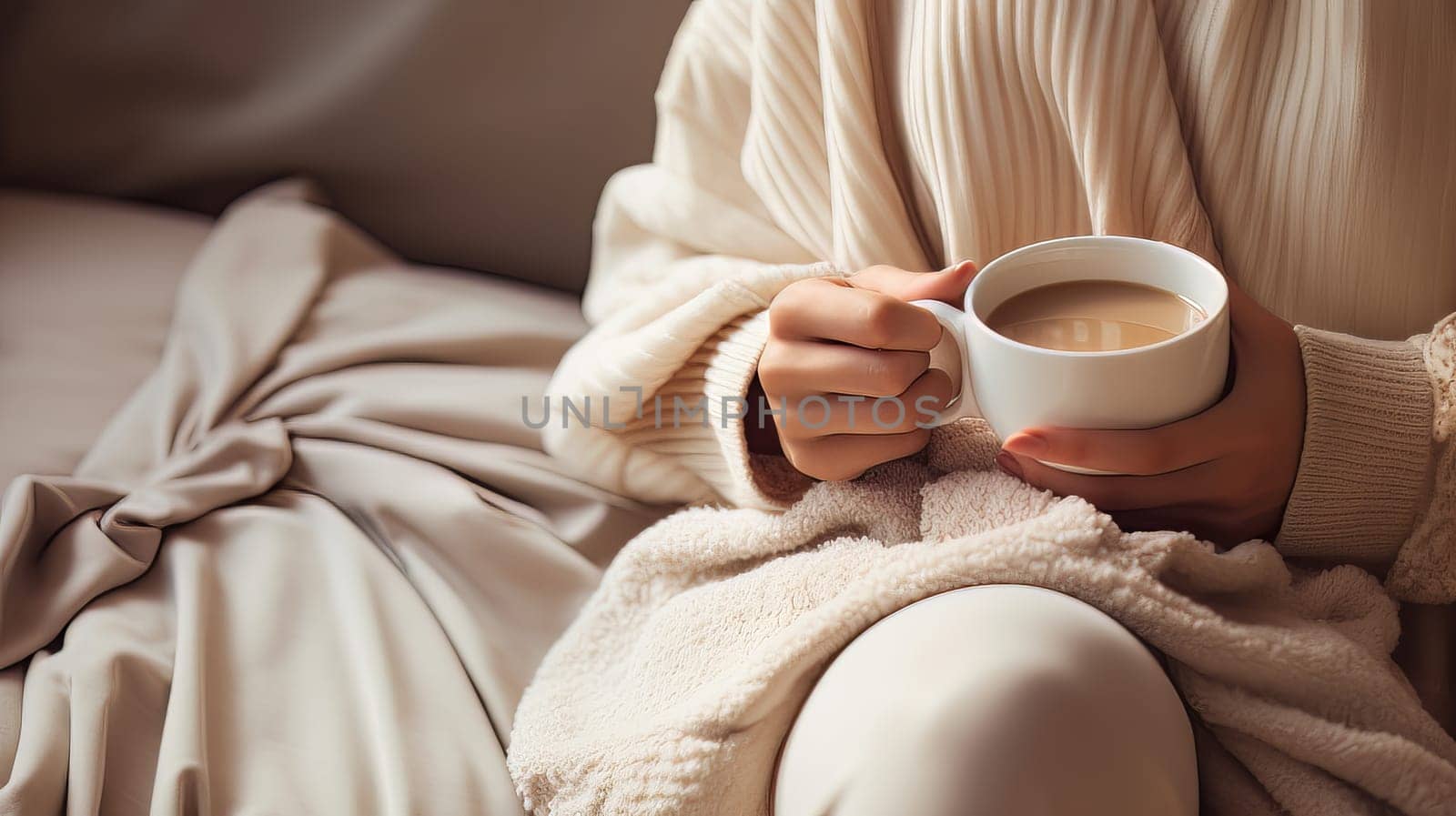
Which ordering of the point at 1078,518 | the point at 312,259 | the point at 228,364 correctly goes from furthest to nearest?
the point at 312,259
the point at 228,364
the point at 1078,518

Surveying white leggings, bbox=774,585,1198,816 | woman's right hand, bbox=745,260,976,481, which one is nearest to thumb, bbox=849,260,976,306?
woman's right hand, bbox=745,260,976,481

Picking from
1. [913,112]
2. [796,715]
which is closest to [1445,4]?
[913,112]

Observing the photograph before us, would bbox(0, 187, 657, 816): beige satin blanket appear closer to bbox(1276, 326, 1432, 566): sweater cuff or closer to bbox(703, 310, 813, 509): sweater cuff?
bbox(703, 310, 813, 509): sweater cuff

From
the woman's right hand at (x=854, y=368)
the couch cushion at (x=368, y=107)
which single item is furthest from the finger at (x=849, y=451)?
the couch cushion at (x=368, y=107)

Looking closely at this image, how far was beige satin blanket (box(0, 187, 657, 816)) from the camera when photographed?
598mm

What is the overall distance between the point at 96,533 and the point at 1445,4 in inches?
32.9

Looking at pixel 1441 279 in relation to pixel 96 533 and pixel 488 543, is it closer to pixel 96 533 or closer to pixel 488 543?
pixel 488 543

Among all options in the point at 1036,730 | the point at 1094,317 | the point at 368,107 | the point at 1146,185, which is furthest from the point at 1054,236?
the point at 368,107

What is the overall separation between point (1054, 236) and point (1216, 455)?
191mm

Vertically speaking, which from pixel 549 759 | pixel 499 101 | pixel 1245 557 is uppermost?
pixel 499 101

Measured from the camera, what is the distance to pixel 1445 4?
21.5 inches

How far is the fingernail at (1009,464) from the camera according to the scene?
0.51 metres

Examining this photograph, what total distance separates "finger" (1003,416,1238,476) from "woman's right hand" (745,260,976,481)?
55 millimetres

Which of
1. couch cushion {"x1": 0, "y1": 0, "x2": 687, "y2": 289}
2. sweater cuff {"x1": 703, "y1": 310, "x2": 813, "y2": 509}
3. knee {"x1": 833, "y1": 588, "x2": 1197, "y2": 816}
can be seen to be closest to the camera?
knee {"x1": 833, "y1": 588, "x2": 1197, "y2": 816}
